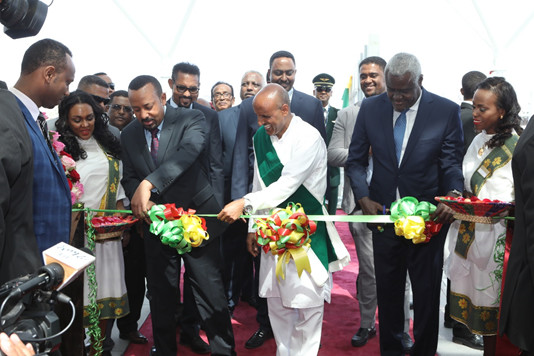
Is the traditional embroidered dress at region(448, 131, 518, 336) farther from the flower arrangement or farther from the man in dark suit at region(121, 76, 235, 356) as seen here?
the flower arrangement

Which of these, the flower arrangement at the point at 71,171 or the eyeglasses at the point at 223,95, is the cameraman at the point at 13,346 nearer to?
the flower arrangement at the point at 71,171

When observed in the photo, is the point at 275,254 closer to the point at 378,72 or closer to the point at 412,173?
the point at 412,173

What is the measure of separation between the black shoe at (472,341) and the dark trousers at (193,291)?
1.78 m

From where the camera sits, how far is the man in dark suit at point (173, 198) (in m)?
3.30

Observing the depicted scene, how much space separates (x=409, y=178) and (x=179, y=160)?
1.45 m

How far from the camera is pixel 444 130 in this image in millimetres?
3234

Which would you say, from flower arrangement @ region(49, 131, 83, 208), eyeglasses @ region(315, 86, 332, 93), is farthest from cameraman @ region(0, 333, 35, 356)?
eyeglasses @ region(315, 86, 332, 93)

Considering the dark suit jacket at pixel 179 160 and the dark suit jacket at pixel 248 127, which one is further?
the dark suit jacket at pixel 248 127

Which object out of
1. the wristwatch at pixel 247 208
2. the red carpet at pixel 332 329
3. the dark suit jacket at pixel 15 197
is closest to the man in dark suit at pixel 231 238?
the red carpet at pixel 332 329

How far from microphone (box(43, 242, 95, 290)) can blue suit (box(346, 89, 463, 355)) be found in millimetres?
2076

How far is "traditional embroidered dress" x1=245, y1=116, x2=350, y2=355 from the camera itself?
314 centimetres

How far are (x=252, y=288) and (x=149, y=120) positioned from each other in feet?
7.89

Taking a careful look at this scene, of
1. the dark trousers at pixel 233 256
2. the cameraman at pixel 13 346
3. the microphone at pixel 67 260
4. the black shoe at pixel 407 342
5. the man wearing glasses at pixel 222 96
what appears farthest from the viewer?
the man wearing glasses at pixel 222 96

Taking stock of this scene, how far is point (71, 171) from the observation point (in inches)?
130
